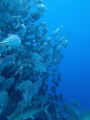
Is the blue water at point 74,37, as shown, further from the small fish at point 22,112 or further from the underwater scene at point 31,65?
the small fish at point 22,112

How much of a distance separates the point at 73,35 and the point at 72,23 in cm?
305

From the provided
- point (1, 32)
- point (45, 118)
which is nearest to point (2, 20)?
point (1, 32)

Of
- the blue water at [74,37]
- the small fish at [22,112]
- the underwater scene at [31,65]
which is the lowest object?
the small fish at [22,112]

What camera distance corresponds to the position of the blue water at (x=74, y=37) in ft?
117

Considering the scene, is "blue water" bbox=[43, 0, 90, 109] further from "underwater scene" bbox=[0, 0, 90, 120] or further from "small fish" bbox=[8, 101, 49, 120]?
"small fish" bbox=[8, 101, 49, 120]

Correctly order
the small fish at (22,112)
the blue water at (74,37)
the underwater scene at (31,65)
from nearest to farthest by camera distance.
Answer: the small fish at (22,112), the underwater scene at (31,65), the blue water at (74,37)

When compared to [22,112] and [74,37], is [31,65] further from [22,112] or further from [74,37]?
[74,37]

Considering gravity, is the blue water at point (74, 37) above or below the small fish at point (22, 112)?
above

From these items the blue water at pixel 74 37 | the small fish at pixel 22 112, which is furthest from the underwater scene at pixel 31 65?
the blue water at pixel 74 37

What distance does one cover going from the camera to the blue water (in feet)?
117

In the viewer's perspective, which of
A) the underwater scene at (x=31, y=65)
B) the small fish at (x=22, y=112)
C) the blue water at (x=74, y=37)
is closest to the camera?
the small fish at (x=22, y=112)

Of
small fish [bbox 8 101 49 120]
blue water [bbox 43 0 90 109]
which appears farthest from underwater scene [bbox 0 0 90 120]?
blue water [bbox 43 0 90 109]

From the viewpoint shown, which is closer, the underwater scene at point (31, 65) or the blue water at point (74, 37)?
the underwater scene at point (31, 65)

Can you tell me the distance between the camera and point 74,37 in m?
42.1
